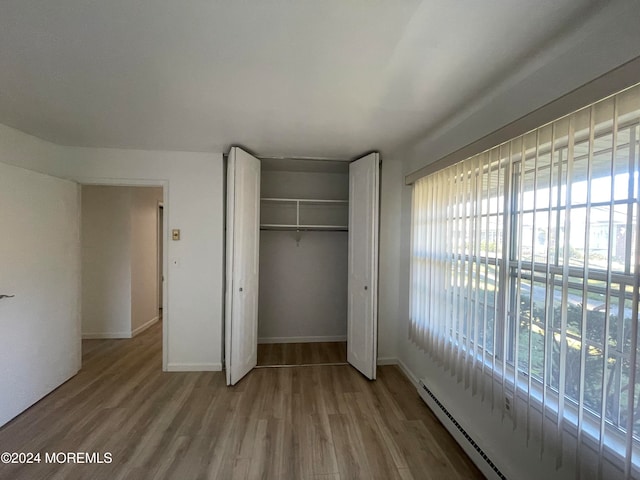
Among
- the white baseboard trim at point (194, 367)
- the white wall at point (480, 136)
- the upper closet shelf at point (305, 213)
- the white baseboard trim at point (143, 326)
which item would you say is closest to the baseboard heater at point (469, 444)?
the white wall at point (480, 136)

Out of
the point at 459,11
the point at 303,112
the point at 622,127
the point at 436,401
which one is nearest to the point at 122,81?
the point at 303,112

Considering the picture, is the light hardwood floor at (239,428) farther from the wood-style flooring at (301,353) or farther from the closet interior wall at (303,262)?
the closet interior wall at (303,262)

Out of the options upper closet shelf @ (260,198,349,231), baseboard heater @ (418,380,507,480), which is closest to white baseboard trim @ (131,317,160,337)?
upper closet shelf @ (260,198,349,231)

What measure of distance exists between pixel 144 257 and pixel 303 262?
2533mm

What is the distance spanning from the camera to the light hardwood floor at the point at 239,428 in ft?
5.63

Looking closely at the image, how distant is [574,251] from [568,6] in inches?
36.8

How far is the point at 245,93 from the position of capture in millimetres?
1689

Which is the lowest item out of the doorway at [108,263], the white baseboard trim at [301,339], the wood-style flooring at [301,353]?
the wood-style flooring at [301,353]

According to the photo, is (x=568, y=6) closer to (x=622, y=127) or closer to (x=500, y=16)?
(x=500, y=16)

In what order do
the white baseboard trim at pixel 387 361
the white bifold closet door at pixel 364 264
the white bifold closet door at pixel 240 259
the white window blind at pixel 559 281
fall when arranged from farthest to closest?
the white baseboard trim at pixel 387 361
the white bifold closet door at pixel 364 264
the white bifold closet door at pixel 240 259
the white window blind at pixel 559 281

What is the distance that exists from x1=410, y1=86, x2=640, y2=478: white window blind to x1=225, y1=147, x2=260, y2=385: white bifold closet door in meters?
1.89

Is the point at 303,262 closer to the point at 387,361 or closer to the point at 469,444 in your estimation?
the point at 387,361

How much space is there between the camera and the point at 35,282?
7.71 ft

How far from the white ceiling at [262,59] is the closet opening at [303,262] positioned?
61.0 inches
